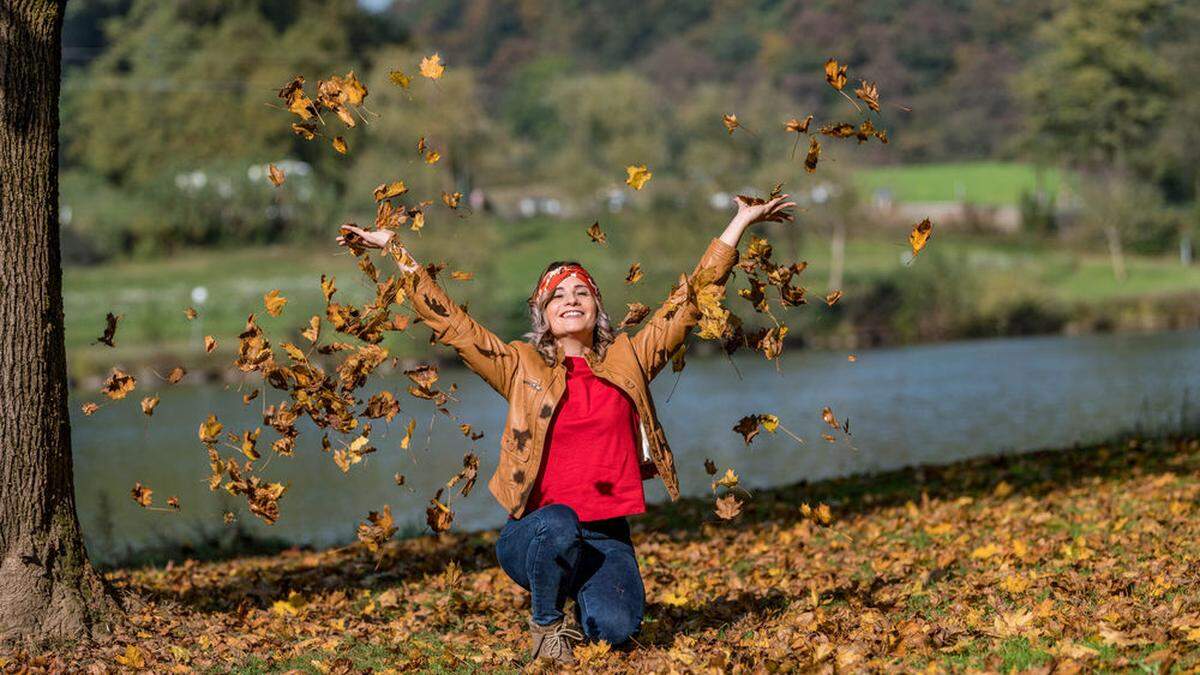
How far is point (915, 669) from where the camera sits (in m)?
6.64

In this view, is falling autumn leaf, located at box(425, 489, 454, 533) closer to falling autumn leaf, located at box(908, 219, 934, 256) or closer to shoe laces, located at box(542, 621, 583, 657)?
shoe laces, located at box(542, 621, 583, 657)

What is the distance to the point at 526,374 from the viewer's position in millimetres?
7246

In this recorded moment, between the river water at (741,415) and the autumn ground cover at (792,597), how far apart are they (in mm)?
2237

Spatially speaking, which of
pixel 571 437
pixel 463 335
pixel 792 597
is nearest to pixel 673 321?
pixel 571 437

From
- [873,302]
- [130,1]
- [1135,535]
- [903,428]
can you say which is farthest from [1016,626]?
[130,1]

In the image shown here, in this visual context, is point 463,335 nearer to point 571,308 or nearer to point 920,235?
point 571,308

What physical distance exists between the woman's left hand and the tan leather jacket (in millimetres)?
190

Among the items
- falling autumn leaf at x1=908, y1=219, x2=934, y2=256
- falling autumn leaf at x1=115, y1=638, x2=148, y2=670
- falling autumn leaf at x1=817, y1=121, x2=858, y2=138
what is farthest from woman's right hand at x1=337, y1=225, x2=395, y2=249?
falling autumn leaf at x1=908, y1=219, x2=934, y2=256

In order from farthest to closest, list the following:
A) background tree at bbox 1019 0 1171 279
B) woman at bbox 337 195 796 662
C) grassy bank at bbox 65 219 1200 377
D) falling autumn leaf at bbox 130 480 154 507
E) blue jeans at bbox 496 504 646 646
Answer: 1. background tree at bbox 1019 0 1171 279
2. grassy bank at bbox 65 219 1200 377
3. falling autumn leaf at bbox 130 480 154 507
4. blue jeans at bbox 496 504 646 646
5. woman at bbox 337 195 796 662

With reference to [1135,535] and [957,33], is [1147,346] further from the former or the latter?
[957,33]

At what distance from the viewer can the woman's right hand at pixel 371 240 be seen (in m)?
7.45

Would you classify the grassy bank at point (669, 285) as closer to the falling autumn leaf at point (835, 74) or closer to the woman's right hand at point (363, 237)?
the falling autumn leaf at point (835, 74)

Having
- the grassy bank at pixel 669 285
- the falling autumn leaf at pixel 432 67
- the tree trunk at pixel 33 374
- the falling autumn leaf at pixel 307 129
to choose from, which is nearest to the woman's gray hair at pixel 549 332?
the falling autumn leaf at pixel 432 67

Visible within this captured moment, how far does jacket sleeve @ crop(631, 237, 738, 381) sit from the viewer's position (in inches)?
296
